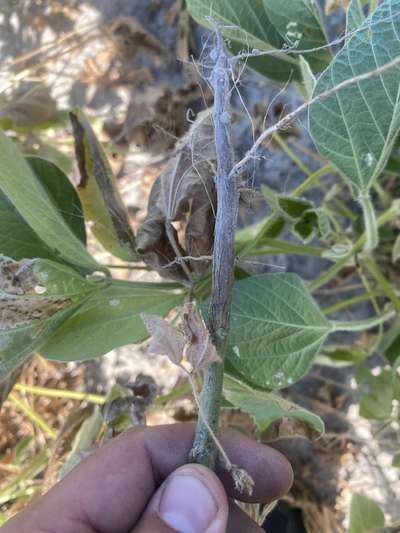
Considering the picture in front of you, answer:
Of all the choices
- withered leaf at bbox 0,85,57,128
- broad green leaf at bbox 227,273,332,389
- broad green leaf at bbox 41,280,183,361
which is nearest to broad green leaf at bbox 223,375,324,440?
broad green leaf at bbox 227,273,332,389

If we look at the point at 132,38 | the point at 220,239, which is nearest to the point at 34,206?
the point at 220,239

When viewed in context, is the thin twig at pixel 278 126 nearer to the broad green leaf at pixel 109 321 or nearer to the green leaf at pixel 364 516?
the broad green leaf at pixel 109 321

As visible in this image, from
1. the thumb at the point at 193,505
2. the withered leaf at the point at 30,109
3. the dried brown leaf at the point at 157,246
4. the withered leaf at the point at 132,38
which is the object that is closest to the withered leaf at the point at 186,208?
the dried brown leaf at the point at 157,246

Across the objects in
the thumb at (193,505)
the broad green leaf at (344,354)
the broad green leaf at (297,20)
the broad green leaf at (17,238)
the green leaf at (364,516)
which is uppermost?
the broad green leaf at (297,20)

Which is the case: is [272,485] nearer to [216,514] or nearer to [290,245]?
[216,514]

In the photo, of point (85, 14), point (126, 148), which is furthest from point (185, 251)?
point (85, 14)
